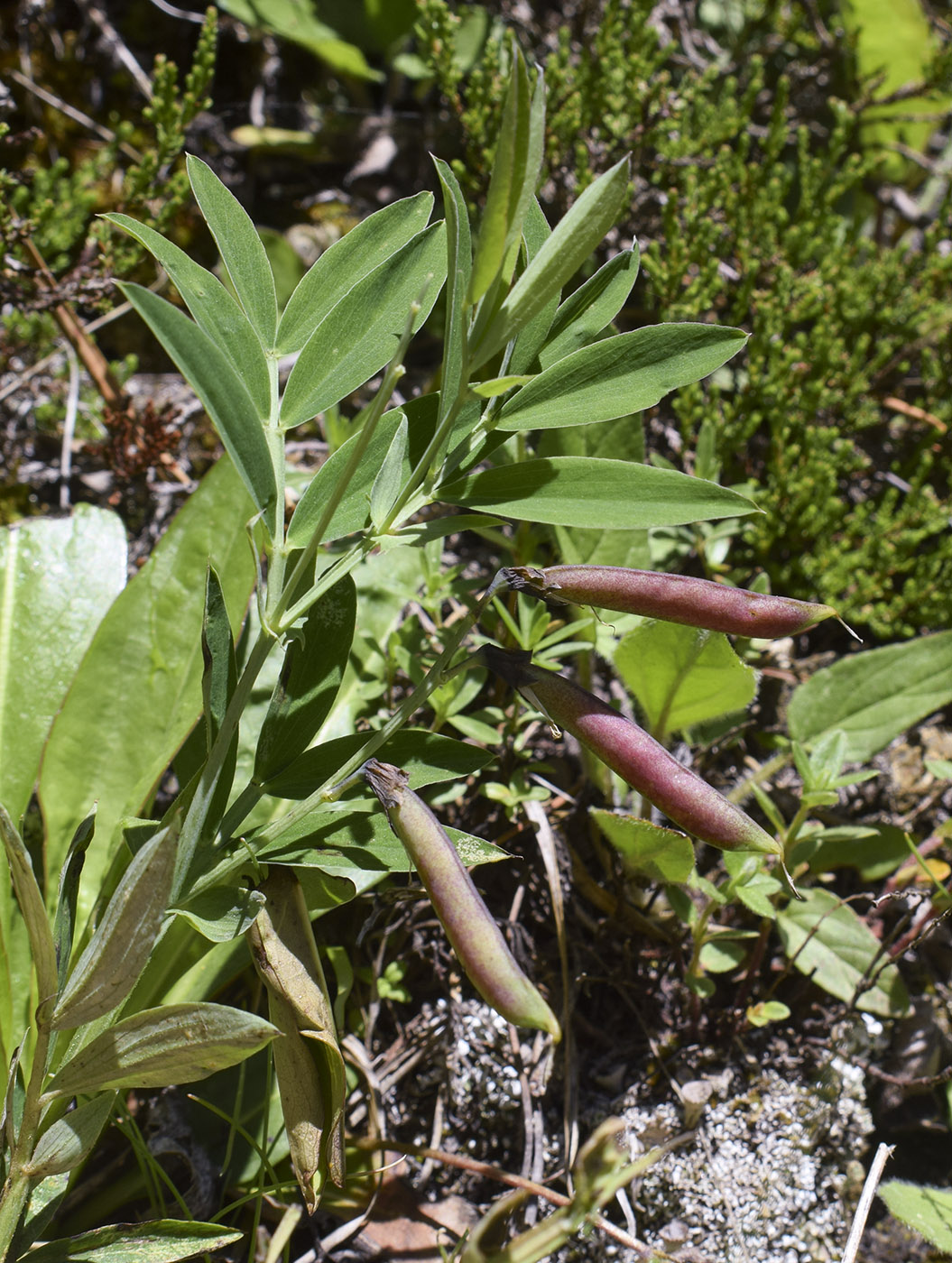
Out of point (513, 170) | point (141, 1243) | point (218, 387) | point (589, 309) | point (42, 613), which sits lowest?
point (141, 1243)

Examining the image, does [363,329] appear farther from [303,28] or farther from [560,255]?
[303,28]

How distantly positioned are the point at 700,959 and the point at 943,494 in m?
1.61

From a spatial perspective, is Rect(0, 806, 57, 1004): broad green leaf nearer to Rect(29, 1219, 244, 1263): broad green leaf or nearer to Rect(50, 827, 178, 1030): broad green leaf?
Rect(50, 827, 178, 1030): broad green leaf

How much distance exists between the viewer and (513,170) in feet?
2.97

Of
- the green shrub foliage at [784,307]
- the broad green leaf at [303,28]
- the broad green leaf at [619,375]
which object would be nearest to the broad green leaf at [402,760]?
the broad green leaf at [619,375]

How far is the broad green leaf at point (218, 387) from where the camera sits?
100cm

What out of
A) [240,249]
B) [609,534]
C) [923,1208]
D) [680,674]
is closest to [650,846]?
[680,674]

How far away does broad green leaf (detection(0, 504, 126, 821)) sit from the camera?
1.79 m

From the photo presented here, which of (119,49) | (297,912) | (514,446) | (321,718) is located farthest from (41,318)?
(297,912)

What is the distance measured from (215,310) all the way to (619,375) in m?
0.51

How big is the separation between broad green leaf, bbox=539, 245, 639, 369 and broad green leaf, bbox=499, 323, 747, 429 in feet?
0.18

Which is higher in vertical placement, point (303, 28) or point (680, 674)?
point (303, 28)

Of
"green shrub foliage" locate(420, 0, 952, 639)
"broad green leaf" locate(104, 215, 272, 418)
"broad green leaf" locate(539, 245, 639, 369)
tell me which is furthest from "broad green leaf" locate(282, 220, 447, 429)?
"green shrub foliage" locate(420, 0, 952, 639)

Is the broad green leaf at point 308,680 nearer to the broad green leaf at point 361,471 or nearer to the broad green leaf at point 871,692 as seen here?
the broad green leaf at point 361,471
